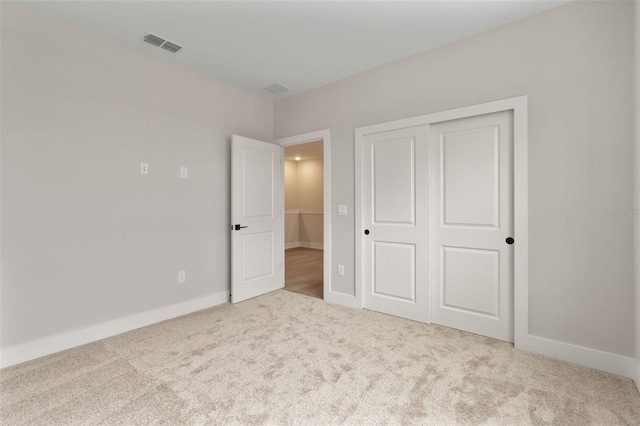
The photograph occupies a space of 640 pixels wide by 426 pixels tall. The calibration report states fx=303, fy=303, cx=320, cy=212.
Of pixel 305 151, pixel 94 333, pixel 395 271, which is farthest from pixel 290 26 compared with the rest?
pixel 305 151

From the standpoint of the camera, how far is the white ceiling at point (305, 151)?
6.69 metres

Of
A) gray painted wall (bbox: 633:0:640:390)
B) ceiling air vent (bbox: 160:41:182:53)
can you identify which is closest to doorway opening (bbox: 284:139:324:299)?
ceiling air vent (bbox: 160:41:182:53)

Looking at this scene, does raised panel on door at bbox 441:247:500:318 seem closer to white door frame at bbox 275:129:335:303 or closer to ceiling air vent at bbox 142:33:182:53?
white door frame at bbox 275:129:335:303

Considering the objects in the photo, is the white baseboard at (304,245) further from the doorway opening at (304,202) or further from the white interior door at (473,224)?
the white interior door at (473,224)

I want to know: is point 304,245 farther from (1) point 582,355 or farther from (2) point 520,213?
(1) point 582,355

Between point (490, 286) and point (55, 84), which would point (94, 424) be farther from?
point (490, 286)

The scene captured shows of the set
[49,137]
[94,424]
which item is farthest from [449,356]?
[49,137]

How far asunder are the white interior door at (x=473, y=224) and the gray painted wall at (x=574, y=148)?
19 centimetres

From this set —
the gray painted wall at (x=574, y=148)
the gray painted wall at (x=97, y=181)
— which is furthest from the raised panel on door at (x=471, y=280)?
the gray painted wall at (x=97, y=181)

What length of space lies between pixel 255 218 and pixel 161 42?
2.04 metres

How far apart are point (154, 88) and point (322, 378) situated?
3046mm

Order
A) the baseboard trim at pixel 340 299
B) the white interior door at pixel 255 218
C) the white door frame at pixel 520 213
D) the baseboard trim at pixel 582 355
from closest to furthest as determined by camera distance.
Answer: the baseboard trim at pixel 582 355, the white door frame at pixel 520 213, the baseboard trim at pixel 340 299, the white interior door at pixel 255 218

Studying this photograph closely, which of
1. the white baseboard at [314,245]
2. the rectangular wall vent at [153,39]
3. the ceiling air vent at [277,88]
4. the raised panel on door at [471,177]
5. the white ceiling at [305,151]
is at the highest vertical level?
the rectangular wall vent at [153,39]

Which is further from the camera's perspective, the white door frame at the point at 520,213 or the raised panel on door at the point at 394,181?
the raised panel on door at the point at 394,181
